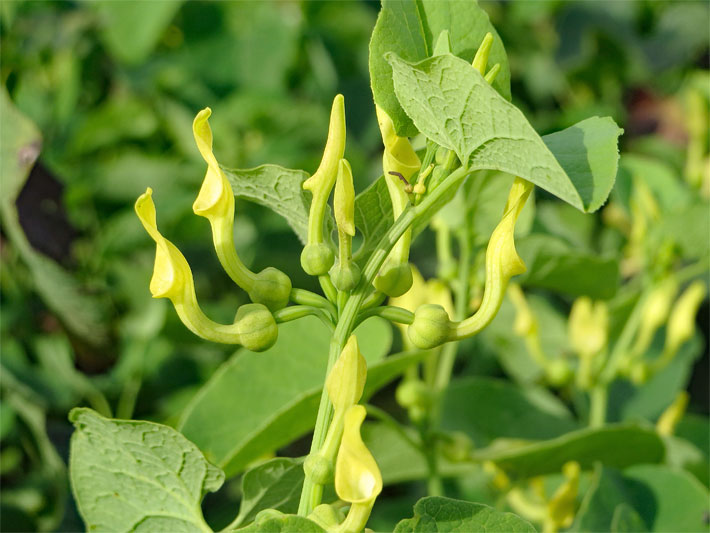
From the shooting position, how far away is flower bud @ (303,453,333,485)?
17.3 inches

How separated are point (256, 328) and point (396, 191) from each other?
11 cm

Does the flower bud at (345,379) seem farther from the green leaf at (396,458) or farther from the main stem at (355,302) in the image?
the green leaf at (396,458)

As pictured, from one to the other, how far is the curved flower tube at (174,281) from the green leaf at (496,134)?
0.14m

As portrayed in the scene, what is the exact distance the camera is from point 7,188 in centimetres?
81

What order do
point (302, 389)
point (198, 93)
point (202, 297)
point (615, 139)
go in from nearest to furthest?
point (615, 139) → point (302, 389) → point (202, 297) → point (198, 93)

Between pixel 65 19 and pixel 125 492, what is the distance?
4.42 ft

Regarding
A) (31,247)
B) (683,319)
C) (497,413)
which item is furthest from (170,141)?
(683,319)

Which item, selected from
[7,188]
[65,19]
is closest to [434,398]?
[7,188]

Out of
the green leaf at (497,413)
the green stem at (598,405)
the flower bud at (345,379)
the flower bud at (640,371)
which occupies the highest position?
the flower bud at (345,379)

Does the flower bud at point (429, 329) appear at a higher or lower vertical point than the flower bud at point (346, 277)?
lower

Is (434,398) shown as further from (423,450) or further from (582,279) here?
(582,279)

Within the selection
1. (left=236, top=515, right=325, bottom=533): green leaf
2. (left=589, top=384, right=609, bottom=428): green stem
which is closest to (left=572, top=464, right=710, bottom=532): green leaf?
(left=589, top=384, right=609, bottom=428): green stem

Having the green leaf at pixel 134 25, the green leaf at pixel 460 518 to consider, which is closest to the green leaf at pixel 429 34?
the green leaf at pixel 460 518

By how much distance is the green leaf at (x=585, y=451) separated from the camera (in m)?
0.76
